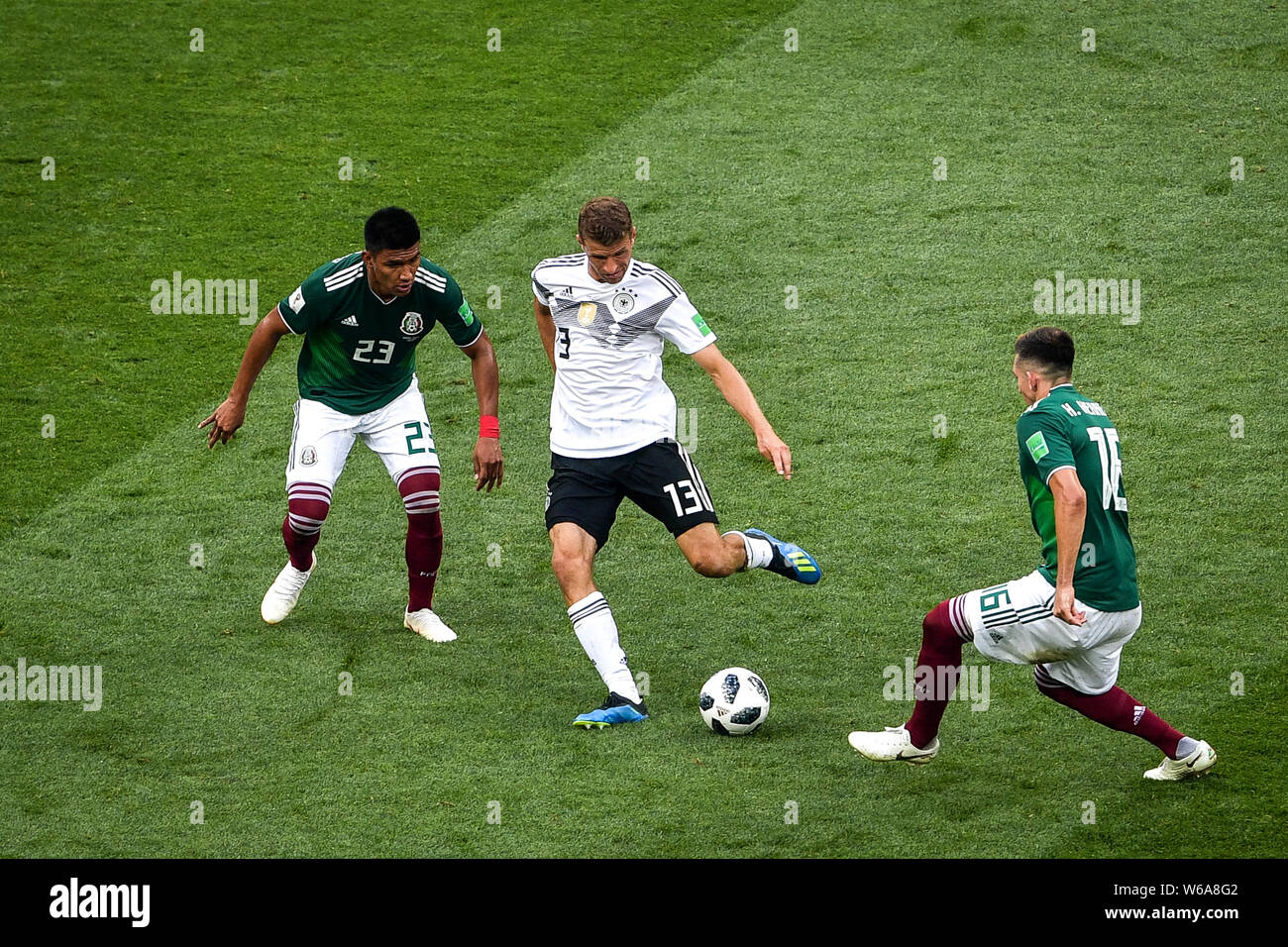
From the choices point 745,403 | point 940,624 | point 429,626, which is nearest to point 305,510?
point 429,626

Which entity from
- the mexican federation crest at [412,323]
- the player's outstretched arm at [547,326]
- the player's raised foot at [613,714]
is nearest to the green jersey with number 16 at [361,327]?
the mexican federation crest at [412,323]

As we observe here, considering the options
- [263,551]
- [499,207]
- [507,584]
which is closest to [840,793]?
[507,584]

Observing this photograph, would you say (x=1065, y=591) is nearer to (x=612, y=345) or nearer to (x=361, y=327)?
(x=612, y=345)

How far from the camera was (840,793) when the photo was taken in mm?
5934

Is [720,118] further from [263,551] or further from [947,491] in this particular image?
[263,551]

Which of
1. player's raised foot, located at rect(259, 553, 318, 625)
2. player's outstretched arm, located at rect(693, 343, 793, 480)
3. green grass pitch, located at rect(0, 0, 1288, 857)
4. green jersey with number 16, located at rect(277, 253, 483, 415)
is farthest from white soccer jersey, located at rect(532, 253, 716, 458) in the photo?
player's raised foot, located at rect(259, 553, 318, 625)

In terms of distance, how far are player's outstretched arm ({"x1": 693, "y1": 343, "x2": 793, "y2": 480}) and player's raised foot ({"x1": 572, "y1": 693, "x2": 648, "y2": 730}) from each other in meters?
1.23

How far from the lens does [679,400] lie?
948 cm

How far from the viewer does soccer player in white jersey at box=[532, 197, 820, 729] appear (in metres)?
6.41

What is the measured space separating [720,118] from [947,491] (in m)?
5.05

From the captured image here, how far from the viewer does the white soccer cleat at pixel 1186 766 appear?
5.85m

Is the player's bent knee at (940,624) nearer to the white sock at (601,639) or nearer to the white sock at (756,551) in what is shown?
the white sock at (756,551)

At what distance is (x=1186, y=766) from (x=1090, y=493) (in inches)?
48.3

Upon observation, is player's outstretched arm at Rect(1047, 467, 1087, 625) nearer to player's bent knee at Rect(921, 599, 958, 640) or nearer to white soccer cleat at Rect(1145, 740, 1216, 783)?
player's bent knee at Rect(921, 599, 958, 640)
